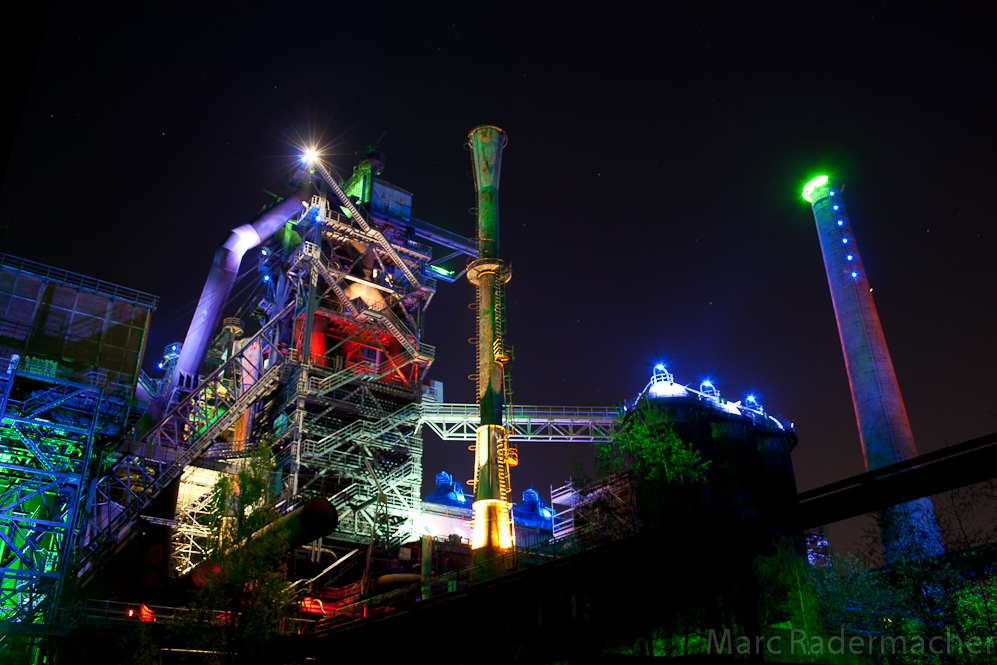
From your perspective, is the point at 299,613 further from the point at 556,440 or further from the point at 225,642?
the point at 556,440

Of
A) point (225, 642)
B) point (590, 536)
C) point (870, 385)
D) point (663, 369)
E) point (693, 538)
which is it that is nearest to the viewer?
point (693, 538)

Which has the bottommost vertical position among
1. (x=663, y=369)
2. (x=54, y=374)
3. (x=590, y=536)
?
(x=590, y=536)

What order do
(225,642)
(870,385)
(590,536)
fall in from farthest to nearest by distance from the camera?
(870,385)
(590,536)
(225,642)

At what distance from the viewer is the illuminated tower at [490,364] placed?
3756cm

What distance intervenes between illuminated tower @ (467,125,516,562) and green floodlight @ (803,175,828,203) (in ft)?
118

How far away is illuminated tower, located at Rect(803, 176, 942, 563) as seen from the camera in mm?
55125

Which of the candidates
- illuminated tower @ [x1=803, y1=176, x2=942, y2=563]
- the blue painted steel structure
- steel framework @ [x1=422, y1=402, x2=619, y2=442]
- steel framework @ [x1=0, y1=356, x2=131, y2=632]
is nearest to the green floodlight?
illuminated tower @ [x1=803, y1=176, x2=942, y2=563]

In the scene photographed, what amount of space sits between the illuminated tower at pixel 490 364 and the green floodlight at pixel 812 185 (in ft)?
118

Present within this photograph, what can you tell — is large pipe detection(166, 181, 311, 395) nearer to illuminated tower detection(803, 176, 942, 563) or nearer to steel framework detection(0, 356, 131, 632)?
steel framework detection(0, 356, 131, 632)

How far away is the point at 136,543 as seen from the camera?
40.6m

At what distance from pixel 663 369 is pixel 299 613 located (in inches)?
1149

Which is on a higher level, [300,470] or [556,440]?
[556,440]

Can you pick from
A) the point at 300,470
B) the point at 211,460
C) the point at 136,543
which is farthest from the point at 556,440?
the point at 136,543

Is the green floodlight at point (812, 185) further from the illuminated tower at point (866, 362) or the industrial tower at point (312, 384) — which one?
the industrial tower at point (312, 384)
